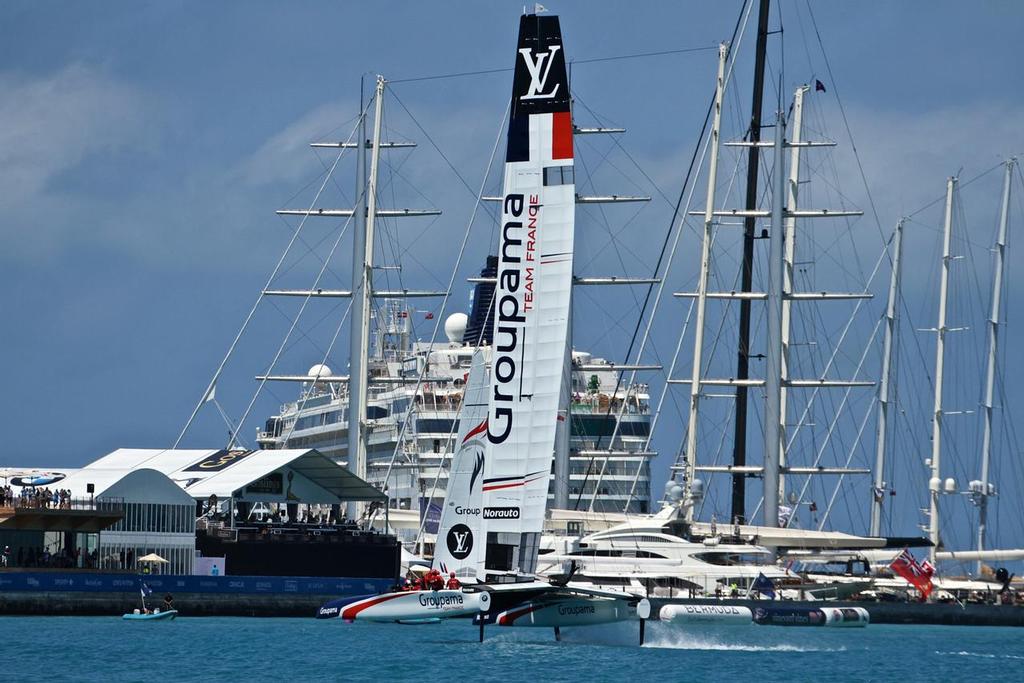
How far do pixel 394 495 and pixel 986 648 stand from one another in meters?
44.5

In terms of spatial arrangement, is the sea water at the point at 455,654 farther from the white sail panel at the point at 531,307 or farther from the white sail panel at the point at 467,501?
the white sail panel at the point at 531,307

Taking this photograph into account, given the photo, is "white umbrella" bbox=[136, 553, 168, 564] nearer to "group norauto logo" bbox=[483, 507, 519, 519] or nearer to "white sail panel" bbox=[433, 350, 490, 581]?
"white sail panel" bbox=[433, 350, 490, 581]

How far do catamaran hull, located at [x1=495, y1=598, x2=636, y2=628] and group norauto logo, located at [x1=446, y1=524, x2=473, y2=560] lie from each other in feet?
7.39

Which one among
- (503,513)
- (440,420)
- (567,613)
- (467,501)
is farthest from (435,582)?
(440,420)

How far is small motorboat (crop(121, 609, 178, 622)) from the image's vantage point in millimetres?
56781

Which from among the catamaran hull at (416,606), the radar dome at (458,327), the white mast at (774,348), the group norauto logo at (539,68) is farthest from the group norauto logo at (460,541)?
the radar dome at (458,327)

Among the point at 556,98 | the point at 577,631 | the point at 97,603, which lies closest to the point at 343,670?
the point at 577,631

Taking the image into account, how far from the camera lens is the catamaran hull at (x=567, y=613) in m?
40.6

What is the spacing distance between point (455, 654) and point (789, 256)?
123 ft

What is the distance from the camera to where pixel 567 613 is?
1615 inches

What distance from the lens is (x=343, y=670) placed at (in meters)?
40.5

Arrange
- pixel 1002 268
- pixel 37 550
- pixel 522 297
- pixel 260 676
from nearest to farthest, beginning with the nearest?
pixel 260 676, pixel 522 297, pixel 37 550, pixel 1002 268

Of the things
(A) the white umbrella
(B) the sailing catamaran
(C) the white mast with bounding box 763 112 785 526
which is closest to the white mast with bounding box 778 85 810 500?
(C) the white mast with bounding box 763 112 785 526

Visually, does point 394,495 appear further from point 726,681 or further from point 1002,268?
point 726,681
